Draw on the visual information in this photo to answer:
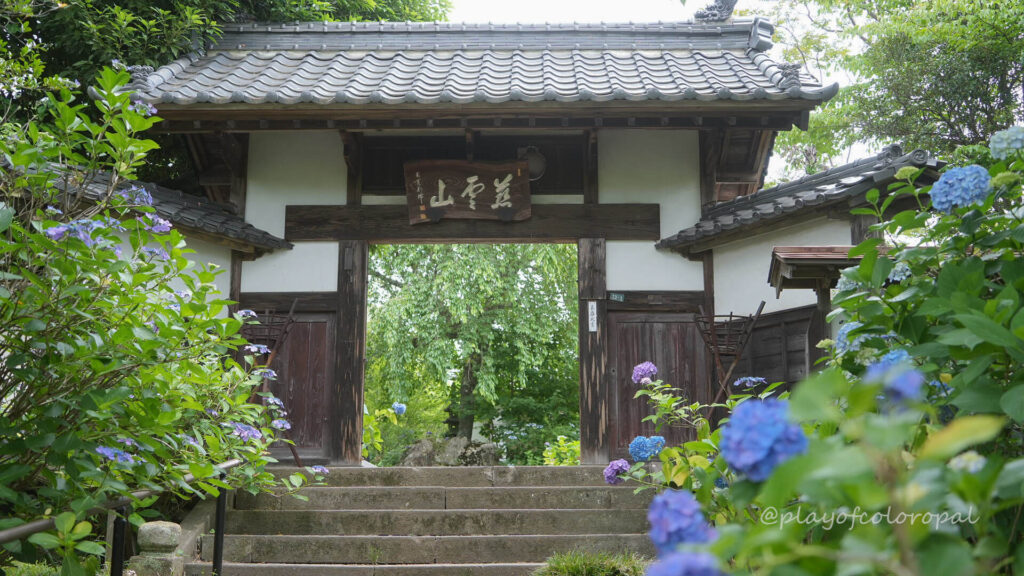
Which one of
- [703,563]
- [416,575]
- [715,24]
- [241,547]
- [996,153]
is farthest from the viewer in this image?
[715,24]

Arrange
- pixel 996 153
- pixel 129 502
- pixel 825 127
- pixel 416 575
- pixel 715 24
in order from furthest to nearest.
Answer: pixel 825 127
pixel 715 24
pixel 416 575
pixel 129 502
pixel 996 153

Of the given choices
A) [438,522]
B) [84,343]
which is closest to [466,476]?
[438,522]

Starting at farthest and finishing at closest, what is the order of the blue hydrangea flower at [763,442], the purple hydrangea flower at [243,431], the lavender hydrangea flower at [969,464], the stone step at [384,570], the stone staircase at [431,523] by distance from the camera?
the stone staircase at [431,523] → the stone step at [384,570] → the purple hydrangea flower at [243,431] → the lavender hydrangea flower at [969,464] → the blue hydrangea flower at [763,442]

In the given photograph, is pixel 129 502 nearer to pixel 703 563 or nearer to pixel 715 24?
pixel 703 563

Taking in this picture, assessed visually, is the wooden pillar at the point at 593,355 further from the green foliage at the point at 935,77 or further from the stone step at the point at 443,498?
the green foliage at the point at 935,77

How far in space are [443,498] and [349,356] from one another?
5.71 ft

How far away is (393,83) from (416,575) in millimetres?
4013

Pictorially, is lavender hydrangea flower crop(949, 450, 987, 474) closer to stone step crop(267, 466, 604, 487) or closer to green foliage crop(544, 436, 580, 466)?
stone step crop(267, 466, 604, 487)

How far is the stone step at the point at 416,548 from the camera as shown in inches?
186

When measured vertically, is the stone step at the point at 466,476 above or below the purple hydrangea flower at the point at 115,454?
below

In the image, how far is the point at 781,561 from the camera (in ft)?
2.85

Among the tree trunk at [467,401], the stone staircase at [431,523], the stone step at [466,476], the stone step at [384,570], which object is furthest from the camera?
the tree trunk at [467,401]

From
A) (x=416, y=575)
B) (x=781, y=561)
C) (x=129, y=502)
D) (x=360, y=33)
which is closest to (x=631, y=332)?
(x=416, y=575)

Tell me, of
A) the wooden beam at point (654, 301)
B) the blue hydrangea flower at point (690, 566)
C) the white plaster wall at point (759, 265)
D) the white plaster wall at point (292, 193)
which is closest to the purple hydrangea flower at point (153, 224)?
Result: the blue hydrangea flower at point (690, 566)
